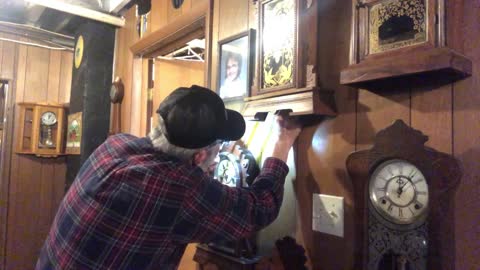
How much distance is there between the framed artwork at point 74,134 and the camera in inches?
107

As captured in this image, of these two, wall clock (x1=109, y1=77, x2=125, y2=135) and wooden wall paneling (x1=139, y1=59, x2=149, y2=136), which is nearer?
wooden wall paneling (x1=139, y1=59, x2=149, y2=136)

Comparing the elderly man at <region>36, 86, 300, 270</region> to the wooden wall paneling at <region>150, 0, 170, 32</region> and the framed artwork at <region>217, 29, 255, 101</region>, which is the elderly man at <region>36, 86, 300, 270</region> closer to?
the framed artwork at <region>217, 29, 255, 101</region>

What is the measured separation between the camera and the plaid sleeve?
85 centimetres

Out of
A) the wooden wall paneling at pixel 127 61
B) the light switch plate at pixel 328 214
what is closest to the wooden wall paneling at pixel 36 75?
the wooden wall paneling at pixel 127 61

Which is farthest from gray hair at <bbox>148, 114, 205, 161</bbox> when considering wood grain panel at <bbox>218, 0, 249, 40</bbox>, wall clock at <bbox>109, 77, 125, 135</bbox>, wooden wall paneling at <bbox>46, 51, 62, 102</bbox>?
wooden wall paneling at <bbox>46, 51, 62, 102</bbox>

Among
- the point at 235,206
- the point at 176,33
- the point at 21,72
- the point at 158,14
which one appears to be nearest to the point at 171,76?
the point at 158,14

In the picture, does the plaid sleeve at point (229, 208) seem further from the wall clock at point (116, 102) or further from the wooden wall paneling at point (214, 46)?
the wall clock at point (116, 102)

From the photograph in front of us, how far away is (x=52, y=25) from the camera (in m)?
3.06

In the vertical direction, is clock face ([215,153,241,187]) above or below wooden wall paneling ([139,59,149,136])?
below

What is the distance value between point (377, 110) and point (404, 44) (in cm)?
20

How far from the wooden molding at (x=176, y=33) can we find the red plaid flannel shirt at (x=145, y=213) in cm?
94

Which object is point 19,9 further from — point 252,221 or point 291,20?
point 252,221

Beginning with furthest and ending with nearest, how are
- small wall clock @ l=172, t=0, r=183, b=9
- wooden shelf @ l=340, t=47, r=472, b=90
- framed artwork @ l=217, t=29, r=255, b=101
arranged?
small wall clock @ l=172, t=0, r=183, b=9, framed artwork @ l=217, t=29, r=255, b=101, wooden shelf @ l=340, t=47, r=472, b=90

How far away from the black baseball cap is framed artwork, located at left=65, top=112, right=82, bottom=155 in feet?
6.69
